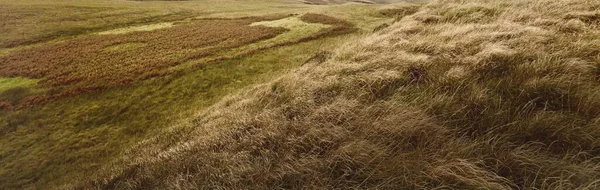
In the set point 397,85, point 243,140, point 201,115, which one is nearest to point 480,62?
point 397,85

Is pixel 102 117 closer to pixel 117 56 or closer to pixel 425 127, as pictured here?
pixel 117 56

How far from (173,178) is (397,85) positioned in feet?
17.1

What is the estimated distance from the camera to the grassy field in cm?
392

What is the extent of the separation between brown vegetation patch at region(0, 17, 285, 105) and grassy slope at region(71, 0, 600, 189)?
372 inches

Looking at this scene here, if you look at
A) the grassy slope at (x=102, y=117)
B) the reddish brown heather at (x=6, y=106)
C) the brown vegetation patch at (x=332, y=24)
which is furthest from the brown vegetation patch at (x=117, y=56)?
the brown vegetation patch at (x=332, y=24)

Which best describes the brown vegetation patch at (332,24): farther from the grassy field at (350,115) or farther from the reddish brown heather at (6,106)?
the reddish brown heather at (6,106)

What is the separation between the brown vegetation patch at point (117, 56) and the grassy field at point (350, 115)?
0.74ft

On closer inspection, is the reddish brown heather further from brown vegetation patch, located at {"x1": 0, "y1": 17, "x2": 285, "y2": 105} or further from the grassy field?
brown vegetation patch, located at {"x1": 0, "y1": 17, "x2": 285, "y2": 105}

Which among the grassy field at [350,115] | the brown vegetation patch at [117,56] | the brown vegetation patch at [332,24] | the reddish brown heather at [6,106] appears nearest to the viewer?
the grassy field at [350,115]

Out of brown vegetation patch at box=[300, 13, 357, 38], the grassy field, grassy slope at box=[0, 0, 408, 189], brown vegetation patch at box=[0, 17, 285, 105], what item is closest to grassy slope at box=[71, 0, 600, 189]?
the grassy field

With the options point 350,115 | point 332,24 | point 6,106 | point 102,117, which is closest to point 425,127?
point 350,115

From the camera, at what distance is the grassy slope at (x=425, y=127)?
369cm

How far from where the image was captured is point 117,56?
20.1m

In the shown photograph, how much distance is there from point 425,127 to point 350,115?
62.6 inches
